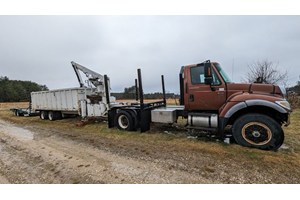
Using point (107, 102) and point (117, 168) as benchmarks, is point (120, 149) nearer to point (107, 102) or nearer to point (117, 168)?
point (117, 168)

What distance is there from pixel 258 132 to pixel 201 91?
201 cm

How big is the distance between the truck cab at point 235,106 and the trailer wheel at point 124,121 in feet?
7.82

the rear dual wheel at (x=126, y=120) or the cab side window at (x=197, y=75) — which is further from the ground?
the cab side window at (x=197, y=75)

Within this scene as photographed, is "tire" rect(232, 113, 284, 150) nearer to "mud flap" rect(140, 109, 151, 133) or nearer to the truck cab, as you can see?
the truck cab

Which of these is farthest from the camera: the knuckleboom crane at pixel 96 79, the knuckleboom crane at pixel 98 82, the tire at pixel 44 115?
the tire at pixel 44 115

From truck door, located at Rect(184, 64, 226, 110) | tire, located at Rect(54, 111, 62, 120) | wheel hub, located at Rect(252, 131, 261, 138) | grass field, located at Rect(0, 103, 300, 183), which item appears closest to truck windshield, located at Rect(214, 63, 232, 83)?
truck door, located at Rect(184, 64, 226, 110)

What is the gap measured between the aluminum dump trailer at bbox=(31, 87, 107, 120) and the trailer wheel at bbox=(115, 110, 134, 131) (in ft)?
5.71

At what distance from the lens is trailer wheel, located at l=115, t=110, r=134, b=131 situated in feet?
24.0

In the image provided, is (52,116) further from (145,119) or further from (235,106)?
(235,106)

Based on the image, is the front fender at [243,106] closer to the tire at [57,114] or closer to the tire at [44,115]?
the tire at [57,114]

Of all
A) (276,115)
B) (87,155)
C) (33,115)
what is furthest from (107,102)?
(33,115)

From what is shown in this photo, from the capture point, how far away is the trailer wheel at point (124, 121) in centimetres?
731

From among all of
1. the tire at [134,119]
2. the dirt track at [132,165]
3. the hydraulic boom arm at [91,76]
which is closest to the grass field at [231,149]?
the dirt track at [132,165]

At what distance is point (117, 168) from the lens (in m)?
3.72
